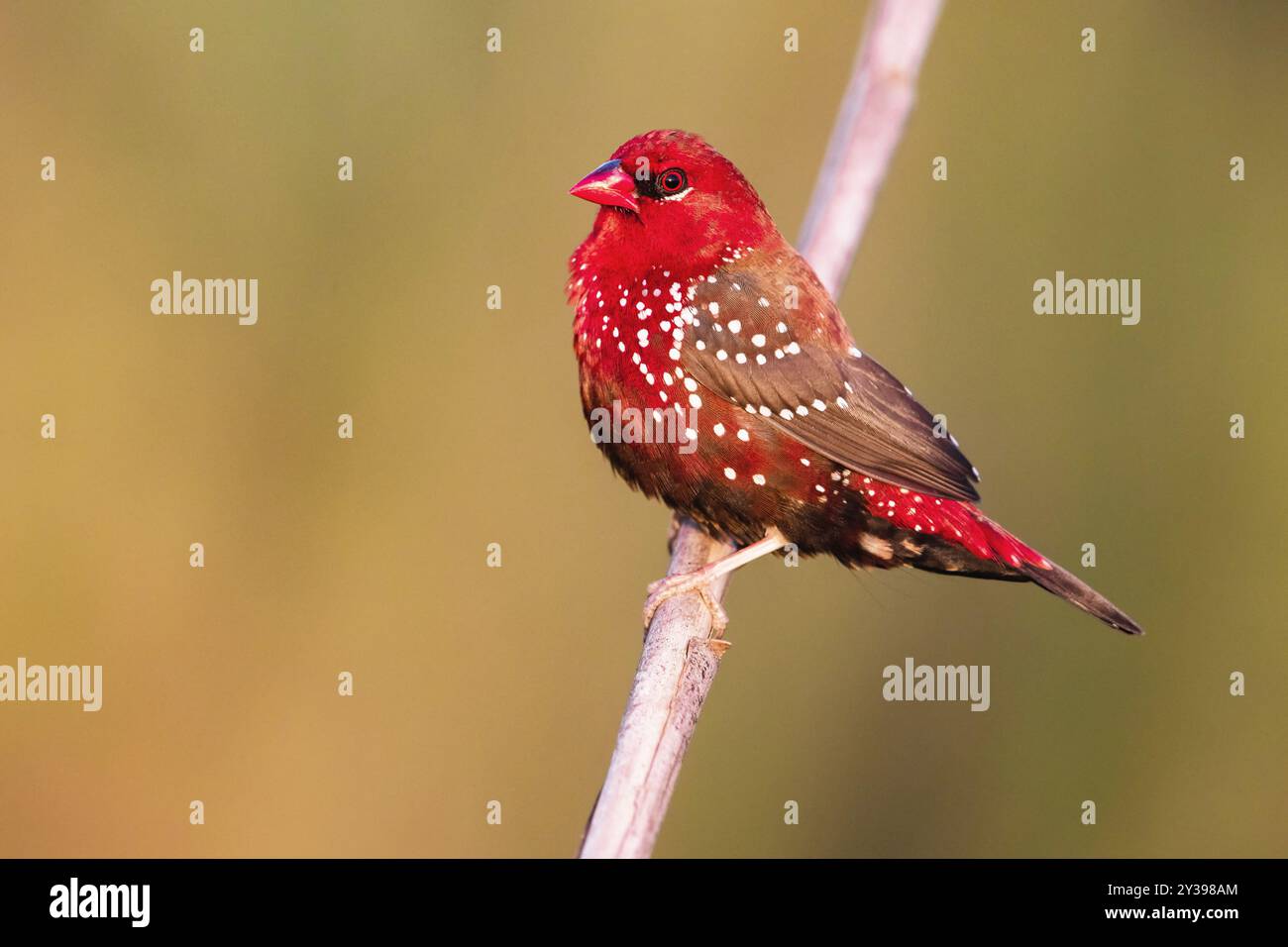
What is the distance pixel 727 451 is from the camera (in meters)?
3.45

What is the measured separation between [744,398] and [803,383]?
0.56 feet

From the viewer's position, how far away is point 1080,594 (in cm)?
325

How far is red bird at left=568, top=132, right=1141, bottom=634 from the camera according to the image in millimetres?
3430

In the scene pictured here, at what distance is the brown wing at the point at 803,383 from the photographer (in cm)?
341

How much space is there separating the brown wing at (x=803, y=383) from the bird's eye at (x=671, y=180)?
0.92 feet

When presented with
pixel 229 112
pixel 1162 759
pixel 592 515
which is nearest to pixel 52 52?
pixel 229 112

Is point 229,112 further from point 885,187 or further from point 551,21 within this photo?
point 885,187
